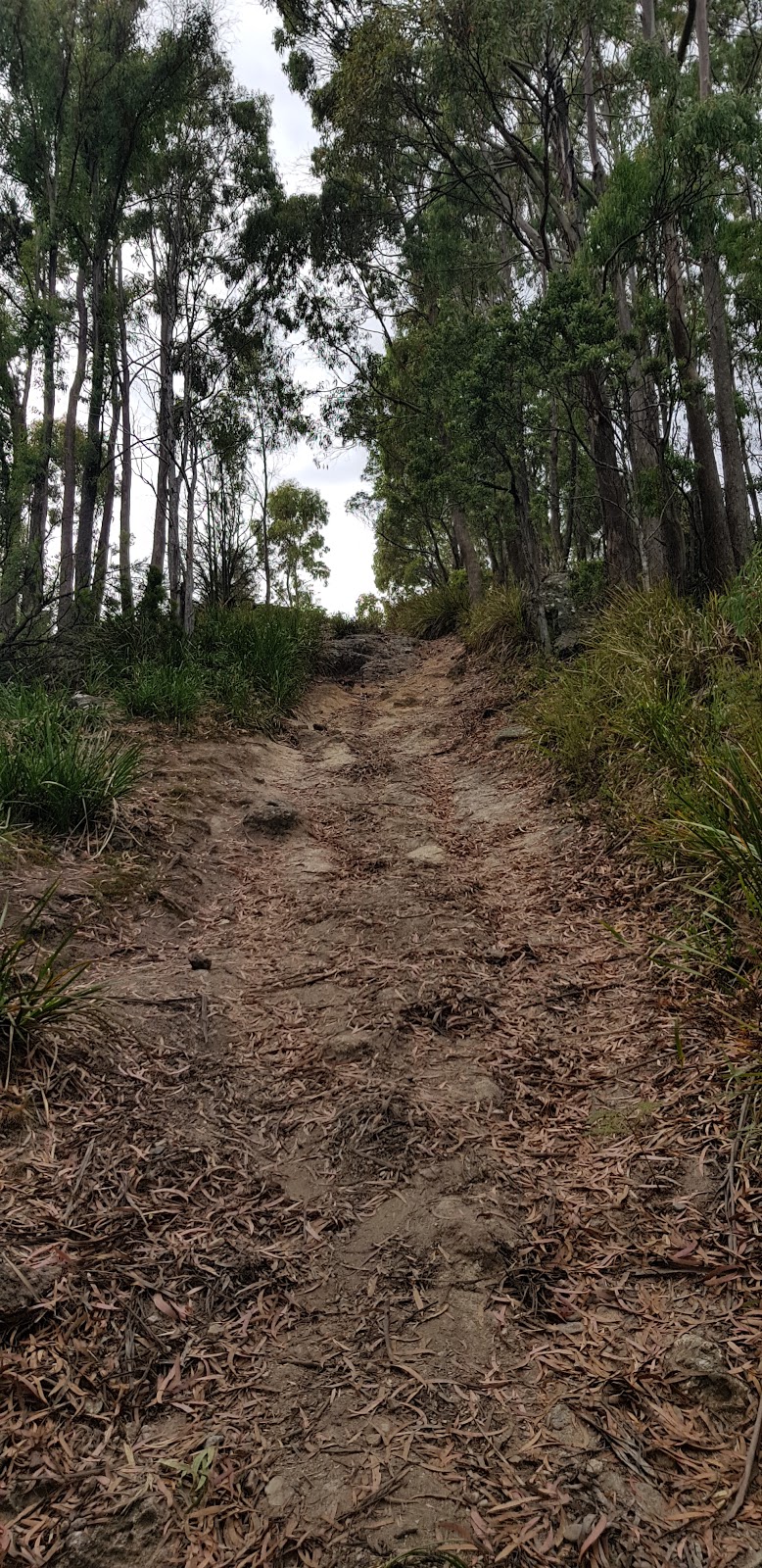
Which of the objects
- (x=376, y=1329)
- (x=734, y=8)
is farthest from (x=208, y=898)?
(x=734, y=8)

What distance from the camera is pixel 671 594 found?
665 cm

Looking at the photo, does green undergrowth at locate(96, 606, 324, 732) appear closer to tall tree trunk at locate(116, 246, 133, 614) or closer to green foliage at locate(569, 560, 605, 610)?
tall tree trunk at locate(116, 246, 133, 614)

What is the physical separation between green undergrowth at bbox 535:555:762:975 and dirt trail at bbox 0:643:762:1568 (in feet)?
1.49

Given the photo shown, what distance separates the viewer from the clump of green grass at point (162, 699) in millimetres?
7035

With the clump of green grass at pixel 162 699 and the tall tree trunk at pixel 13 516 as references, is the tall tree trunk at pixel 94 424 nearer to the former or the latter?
the tall tree trunk at pixel 13 516

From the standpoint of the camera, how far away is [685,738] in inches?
166

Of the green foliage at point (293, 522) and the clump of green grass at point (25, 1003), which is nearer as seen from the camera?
the clump of green grass at point (25, 1003)

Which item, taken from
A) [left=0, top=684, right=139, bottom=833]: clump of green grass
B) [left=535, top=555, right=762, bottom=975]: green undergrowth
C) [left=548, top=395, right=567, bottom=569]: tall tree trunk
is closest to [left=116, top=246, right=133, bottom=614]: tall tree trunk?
[left=0, top=684, right=139, bottom=833]: clump of green grass

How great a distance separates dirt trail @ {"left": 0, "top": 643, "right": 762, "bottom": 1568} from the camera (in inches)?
56.0

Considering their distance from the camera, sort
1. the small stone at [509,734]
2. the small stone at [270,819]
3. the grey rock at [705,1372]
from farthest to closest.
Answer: the small stone at [509,734] < the small stone at [270,819] < the grey rock at [705,1372]

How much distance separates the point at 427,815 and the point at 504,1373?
4521mm

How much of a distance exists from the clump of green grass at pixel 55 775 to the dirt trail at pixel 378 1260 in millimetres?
615

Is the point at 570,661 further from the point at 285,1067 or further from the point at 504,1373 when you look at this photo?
the point at 504,1373

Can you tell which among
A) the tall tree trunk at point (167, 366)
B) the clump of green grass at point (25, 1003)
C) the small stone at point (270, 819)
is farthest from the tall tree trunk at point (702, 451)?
the clump of green grass at point (25, 1003)
